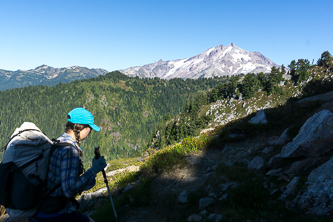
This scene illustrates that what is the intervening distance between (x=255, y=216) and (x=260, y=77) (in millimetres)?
126545

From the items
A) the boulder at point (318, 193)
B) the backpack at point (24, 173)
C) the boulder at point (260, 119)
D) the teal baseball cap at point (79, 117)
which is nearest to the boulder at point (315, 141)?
the boulder at point (318, 193)

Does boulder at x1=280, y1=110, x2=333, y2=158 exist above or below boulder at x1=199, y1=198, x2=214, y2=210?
above

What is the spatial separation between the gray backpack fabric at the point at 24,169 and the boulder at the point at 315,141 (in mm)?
7997

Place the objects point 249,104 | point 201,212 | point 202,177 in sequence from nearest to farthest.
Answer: point 201,212, point 202,177, point 249,104

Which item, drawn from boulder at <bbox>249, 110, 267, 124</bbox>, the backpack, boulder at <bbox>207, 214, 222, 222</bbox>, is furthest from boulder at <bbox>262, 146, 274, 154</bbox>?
the backpack

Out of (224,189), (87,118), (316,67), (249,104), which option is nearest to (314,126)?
(224,189)

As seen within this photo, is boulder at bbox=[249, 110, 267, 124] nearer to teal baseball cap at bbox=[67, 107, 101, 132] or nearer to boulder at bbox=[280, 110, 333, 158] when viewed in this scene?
boulder at bbox=[280, 110, 333, 158]

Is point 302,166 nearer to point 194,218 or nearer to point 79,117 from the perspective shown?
point 194,218

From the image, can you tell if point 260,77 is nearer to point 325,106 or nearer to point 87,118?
point 325,106

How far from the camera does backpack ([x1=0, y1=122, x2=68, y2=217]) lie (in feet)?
10.00

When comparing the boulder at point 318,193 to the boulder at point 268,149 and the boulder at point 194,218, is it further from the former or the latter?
the boulder at point 194,218

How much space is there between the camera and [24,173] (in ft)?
10.2

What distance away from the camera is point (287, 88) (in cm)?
9894

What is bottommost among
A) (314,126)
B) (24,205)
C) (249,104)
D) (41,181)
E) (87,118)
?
(249,104)
